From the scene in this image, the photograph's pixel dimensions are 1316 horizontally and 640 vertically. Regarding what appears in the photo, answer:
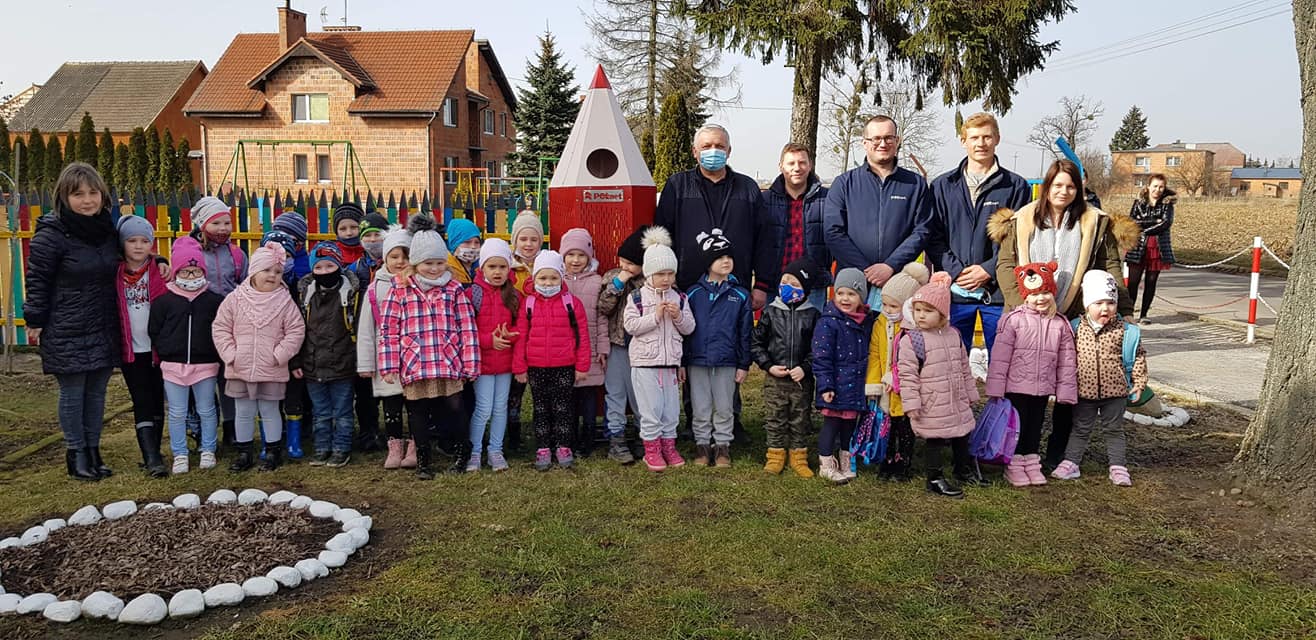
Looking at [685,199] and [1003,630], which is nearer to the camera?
[1003,630]

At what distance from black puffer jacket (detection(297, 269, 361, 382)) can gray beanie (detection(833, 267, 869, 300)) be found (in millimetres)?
A: 2908

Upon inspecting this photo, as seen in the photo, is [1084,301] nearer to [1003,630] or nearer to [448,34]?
[1003,630]

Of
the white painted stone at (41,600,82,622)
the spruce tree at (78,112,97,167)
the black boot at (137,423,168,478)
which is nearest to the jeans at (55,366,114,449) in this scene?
the black boot at (137,423,168,478)

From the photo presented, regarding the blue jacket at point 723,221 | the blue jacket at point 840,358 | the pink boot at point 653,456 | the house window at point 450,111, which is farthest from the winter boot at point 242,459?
the house window at point 450,111

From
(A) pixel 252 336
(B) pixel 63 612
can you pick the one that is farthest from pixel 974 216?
(B) pixel 63 612

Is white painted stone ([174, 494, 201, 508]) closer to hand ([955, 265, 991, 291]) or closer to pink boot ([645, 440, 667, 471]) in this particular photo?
pink boot ([645, 440, 667, 471])

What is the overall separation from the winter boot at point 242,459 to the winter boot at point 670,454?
8.19 ft

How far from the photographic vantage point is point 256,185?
112 feet

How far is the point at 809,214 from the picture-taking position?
18.6ft

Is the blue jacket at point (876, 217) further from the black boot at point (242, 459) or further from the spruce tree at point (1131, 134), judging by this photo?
the spruce tree at point (1131, 134)

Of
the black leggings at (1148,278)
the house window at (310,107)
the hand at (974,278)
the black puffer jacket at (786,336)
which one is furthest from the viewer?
the house window at (310,107)

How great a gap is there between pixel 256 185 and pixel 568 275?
1283 inches

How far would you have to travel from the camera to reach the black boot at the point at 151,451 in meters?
5.20

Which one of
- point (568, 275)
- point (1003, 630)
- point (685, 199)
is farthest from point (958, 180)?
point (1003, 630)
